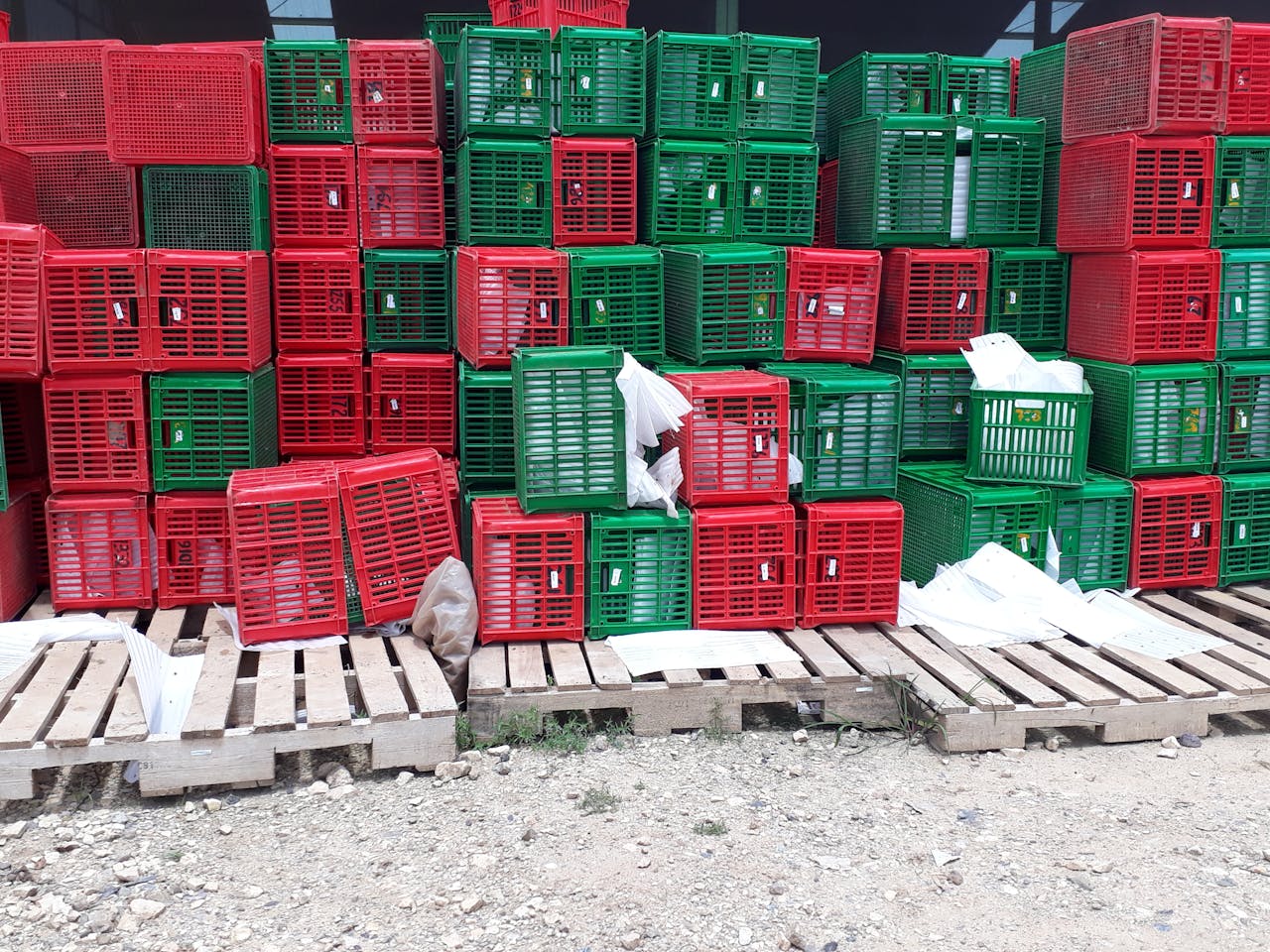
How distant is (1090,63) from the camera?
6.99 m

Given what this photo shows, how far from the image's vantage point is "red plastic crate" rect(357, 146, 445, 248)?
23.6 feet

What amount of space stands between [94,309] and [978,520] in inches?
→ 182

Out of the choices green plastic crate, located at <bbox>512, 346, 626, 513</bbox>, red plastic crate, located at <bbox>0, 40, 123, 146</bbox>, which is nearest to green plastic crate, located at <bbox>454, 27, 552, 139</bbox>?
green plastic crate, located at <bbox>512, 346, 626, 513</bbox>

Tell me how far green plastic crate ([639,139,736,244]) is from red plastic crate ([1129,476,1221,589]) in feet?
9.10

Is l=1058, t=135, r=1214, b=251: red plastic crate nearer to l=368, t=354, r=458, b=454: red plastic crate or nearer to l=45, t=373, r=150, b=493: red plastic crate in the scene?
l=368, t=354, r=458, b=454: red plastic crate

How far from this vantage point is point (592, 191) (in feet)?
23.4

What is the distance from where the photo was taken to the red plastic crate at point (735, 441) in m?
5.88

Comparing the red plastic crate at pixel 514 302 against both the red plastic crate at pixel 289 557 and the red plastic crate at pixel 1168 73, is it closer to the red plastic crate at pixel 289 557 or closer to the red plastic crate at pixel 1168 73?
the red plastic crate at pixel 289 557

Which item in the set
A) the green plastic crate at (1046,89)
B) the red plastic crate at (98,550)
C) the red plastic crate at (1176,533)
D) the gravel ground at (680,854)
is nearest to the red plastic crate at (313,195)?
the red plastic crate at (98,550)

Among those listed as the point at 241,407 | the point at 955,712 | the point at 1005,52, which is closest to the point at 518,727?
the point at 955,712

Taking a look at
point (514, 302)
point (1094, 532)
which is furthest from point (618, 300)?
point (1094, 532)

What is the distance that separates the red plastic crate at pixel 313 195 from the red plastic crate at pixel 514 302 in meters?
1.05

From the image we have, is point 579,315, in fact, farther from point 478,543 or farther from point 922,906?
point 922,906

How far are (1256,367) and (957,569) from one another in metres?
2.07
